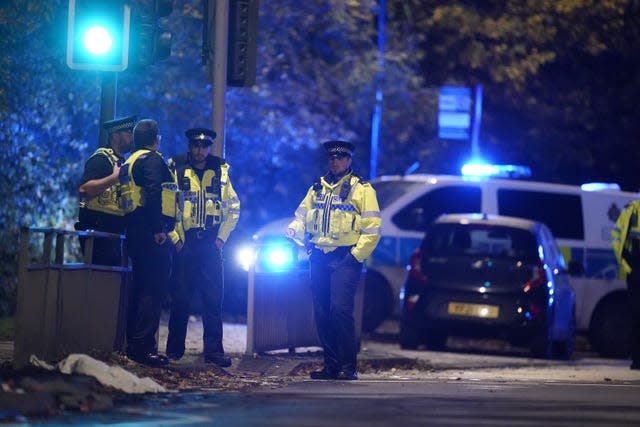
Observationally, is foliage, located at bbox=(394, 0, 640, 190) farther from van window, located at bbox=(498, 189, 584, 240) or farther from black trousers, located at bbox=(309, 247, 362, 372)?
black trousers, located at bbox=(309, 247, 362, 372)

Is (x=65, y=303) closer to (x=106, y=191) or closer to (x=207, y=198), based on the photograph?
(x=106, y=191)

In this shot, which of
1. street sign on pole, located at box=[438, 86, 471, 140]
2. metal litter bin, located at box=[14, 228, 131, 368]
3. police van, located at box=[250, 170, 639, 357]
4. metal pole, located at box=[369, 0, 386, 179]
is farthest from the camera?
metal pole, located at box=[369, 0, 386, 179]

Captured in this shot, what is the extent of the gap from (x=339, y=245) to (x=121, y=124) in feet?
6.28

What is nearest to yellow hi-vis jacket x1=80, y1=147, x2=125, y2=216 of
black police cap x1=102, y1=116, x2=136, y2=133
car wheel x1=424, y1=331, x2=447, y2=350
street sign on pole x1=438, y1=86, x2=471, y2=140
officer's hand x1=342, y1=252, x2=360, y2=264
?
black police cap x1=102, y1=116, x2=136, y2=133

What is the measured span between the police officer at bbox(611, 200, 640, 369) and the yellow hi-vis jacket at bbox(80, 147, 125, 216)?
528 cm

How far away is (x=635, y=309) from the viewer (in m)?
15.1

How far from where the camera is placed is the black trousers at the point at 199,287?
12539 mm

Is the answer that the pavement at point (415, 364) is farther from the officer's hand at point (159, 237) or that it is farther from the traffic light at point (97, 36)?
the traffic light at point (97, 36)

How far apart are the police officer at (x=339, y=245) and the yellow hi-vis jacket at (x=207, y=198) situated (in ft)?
2.33

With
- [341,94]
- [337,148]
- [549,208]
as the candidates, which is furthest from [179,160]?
[341,94]

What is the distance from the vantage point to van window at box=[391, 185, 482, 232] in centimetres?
1911

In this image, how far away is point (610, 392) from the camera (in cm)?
1163

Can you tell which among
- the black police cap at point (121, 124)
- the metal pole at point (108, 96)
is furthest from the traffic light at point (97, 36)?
the black police cap at point (121, 124)

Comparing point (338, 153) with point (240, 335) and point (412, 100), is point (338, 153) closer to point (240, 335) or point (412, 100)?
point (240, 335)
